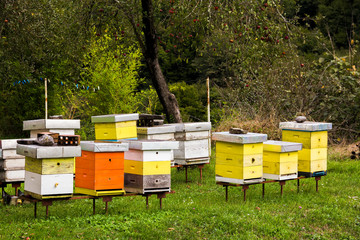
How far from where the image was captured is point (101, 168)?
21.1 ft

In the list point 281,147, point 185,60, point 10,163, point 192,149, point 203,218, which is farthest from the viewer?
point 185,60

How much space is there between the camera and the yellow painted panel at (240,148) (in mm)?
7121

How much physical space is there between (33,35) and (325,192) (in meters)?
6.88

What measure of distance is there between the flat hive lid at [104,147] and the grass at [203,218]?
0.96 metres

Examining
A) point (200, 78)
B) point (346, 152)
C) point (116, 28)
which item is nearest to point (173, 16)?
point (116, 28)

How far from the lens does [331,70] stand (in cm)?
1409

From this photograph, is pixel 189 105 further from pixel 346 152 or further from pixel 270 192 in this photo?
pixel 270 192

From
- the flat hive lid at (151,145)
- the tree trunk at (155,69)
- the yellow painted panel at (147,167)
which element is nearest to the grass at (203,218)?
the yellow painted panel at (147,167)

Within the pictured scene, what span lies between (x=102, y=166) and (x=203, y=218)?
1.60m

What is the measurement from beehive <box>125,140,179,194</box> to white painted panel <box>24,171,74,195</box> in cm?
102

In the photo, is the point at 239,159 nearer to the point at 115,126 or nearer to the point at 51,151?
the point at 115,126

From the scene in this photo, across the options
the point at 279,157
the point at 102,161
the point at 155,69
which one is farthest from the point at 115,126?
the point at 155,69

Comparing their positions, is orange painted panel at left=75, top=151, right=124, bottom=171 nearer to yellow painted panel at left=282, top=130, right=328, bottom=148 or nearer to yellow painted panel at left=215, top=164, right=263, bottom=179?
yellow painted panel at left=215, top=164, right=263, bottom=179

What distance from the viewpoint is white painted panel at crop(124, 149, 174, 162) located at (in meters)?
6.74
